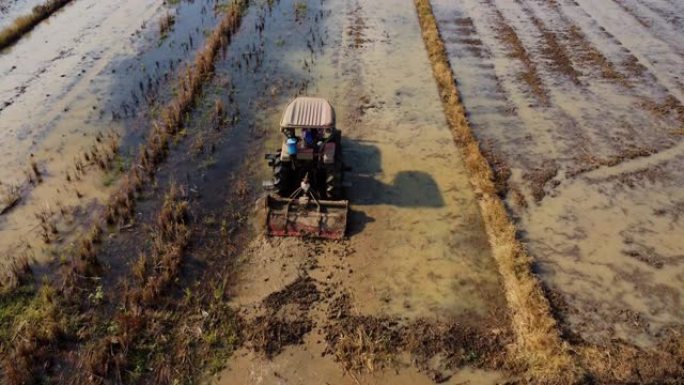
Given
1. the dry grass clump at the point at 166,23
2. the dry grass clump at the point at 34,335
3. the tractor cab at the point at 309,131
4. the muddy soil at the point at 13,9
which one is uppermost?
the tractor cab at the point at 309,131

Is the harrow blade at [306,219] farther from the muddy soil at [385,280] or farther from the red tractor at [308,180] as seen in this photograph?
the muddy soil at [385,280]

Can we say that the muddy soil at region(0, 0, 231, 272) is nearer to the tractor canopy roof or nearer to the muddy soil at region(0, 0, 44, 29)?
the muddy soil at region(0, 0, 44, 29)

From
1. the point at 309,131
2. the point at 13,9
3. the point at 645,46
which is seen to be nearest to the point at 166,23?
the point at 13,9

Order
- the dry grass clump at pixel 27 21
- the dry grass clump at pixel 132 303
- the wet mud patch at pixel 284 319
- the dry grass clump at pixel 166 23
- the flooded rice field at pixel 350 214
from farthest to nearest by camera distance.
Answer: the dry grass clump at pixel 166 23
the dry grass clump at pixel 27 21
the wet mud patch at pixel 284 319
the flooded rice field at pixel 350 214
the dry grass clump at pixel 132 303

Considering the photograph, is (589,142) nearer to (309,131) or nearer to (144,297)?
(309,131)

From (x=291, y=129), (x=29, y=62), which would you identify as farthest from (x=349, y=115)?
(x=29, y=62)

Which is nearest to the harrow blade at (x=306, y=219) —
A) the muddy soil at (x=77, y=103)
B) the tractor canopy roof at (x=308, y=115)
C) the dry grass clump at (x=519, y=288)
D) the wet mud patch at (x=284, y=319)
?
the wet mud patch at (x=284, y=319)

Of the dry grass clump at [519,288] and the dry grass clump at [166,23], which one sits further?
the dry grass clump at [166,23]

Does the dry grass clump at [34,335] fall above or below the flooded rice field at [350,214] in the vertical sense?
above
